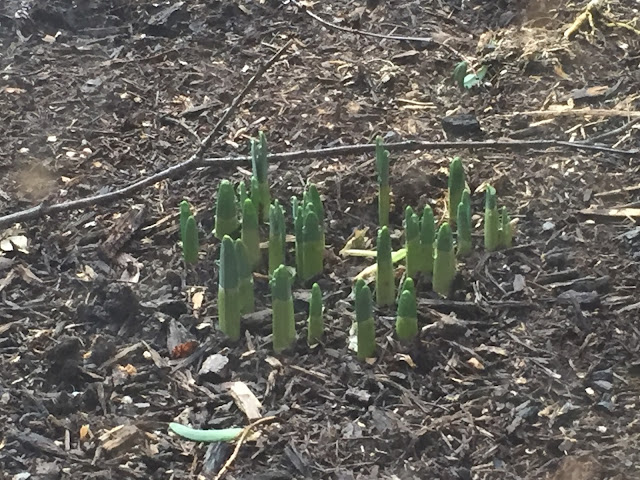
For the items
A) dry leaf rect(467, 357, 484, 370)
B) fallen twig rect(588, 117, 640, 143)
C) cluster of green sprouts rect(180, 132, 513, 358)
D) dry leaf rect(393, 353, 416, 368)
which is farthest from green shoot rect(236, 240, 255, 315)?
fallen twig rect(588, 117, 640, 143)

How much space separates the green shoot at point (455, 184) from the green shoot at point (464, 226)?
0.31ft

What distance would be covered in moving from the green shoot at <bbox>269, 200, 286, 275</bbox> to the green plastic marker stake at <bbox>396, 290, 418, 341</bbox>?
381 millimetres

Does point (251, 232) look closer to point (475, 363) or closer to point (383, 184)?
point (383, 184)

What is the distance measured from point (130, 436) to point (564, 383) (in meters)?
1.02

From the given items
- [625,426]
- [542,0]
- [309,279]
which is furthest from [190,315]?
[542,0]

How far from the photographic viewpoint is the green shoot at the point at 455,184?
2.58 m

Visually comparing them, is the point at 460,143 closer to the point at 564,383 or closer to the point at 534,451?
the point at 564,383

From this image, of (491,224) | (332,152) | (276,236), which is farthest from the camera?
(332,152)

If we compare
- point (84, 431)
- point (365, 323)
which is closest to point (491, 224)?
point (365, 323)

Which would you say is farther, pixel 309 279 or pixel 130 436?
pixel 309 279

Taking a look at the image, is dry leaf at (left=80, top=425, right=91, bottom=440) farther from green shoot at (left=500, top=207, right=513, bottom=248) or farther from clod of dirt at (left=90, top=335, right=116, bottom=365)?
green shoot at (left=500, top=207, right=513, bottom=248)

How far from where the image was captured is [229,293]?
230 centimetres

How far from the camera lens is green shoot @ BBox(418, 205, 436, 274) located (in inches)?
92.2

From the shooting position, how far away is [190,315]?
8.13ft
